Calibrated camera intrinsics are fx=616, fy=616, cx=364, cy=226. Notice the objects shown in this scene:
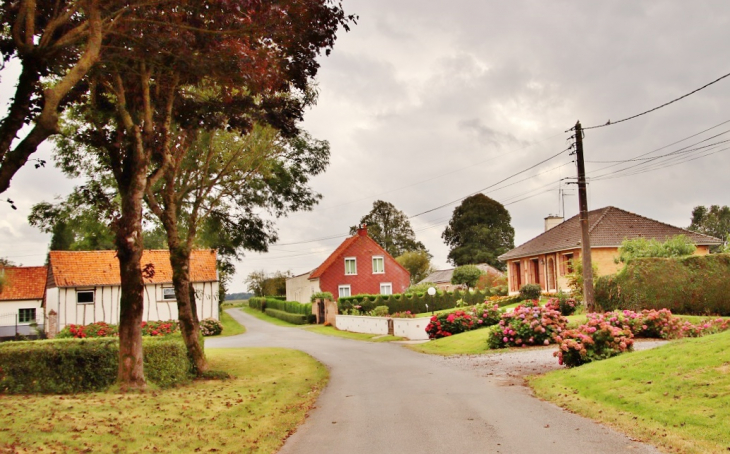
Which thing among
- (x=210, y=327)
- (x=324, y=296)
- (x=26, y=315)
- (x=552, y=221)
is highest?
(x=552, y=221)

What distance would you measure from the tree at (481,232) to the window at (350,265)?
26.6 meters

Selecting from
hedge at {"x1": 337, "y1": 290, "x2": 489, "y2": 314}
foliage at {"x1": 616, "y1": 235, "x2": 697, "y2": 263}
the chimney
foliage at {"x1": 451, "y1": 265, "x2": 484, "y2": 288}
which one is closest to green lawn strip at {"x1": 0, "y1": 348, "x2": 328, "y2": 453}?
foliage at {"x1": 616, "y1": 235, "x2": 697, "y2": 263}

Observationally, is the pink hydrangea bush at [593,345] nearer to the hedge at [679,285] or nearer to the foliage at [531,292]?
the hedge at [679,285]

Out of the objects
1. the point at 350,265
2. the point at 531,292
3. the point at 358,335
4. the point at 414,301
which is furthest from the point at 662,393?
the point at 350,265

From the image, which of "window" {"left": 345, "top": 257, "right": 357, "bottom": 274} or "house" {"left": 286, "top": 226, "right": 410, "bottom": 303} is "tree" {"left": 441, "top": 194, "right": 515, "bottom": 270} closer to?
"house" {"left": 286, "top": 226, "right": 410, "bottom": 303}

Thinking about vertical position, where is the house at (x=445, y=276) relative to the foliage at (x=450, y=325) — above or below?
above

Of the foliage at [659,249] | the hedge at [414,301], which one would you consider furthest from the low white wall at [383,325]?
the foliage at [659,249]

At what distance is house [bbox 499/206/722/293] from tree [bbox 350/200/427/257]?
44617mm

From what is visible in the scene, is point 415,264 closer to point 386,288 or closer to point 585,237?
point 386,288

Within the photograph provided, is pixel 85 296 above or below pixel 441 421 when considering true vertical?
above

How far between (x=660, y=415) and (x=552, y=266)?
118ft

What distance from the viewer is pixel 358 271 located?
197ft

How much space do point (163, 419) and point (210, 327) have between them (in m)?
33.2

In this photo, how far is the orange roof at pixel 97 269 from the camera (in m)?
40.2
